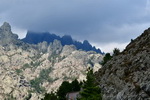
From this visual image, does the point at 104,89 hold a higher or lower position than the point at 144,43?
lower

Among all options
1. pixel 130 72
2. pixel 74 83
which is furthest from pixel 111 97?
pixel 74 83

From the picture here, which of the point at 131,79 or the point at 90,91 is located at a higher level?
the point at 131,79

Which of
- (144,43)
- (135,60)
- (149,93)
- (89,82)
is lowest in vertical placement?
(149,93)

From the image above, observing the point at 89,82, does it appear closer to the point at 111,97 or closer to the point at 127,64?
the point at 111,97

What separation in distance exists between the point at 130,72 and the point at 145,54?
4.81 m

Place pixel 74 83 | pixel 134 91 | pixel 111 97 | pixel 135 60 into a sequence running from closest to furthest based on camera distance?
pixel 134 91 < pixel 111 97 < pixel 135 60 < pixel 74 83

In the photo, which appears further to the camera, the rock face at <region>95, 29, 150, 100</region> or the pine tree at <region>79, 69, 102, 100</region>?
the pine tree at <region>79, 69, 102, 100</region>

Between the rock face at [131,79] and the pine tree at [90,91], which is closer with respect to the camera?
the rock face at [131,79]

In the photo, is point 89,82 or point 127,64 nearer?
point 89,82

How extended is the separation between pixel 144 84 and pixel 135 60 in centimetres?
1784

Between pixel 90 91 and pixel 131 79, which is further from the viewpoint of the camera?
pixel 131 79

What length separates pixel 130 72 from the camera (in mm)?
54688

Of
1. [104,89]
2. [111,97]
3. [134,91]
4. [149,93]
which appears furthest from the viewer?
[104,89]

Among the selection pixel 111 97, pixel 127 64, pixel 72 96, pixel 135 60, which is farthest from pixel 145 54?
pixel 72 96
